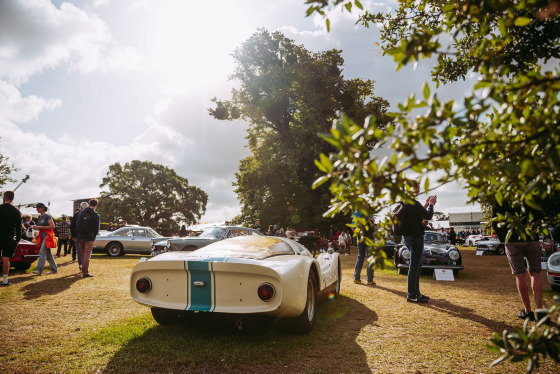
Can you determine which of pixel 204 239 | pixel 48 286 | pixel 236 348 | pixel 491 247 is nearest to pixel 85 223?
pixel 48 286

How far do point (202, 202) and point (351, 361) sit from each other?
4579 centimetres

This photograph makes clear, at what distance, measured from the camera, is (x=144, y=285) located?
12.0 ft

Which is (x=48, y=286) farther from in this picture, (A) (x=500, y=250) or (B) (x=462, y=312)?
(A) (x=500, y=250)

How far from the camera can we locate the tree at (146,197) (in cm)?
3909

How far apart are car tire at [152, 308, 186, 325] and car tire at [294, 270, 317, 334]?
132 centimetres

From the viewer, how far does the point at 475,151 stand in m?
1.47

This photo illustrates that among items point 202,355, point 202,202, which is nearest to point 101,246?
point 202,355

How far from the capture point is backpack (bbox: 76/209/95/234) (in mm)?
8367

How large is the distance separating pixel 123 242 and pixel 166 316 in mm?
13966

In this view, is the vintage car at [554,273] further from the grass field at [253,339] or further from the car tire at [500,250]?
the car tire at [500,250]

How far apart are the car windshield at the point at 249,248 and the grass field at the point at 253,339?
720mm

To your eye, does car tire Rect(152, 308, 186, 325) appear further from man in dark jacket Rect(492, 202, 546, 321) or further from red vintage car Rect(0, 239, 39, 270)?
red vintage car Rect(0, 239, 39, 270)

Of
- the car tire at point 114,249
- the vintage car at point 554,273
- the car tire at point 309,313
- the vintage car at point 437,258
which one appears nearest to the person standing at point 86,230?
the car tire at point 309,313

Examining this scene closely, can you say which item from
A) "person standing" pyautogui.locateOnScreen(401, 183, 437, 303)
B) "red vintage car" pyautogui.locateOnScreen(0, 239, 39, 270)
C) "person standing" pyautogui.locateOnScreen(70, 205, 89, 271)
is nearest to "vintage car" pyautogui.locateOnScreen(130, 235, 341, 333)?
"person standing" pyautogui.locateOnScreen(401, 183, 437, 303)
